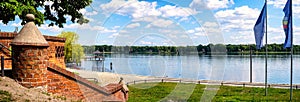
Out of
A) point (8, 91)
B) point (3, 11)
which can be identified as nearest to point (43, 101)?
point (8, 91)

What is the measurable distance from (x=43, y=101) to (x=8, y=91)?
738 millimetres

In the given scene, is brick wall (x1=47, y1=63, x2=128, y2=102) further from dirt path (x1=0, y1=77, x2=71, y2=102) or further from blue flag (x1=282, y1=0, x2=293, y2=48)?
blue flag (x1=282, y1=0, x2=293, y2=48)

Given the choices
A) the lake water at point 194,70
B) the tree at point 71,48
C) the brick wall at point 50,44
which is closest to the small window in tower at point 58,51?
the brick wall at point 50,44

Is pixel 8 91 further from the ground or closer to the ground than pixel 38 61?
closer to the ground

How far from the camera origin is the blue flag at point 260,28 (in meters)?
19.0

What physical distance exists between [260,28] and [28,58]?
617 inches

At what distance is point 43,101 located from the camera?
6.63 meters

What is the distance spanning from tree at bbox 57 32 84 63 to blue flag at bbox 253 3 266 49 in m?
32.7

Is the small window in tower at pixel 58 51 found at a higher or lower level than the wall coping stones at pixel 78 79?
higher

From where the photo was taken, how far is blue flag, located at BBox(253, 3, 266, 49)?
19.0 meters

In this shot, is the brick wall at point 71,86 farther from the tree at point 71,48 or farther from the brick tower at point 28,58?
the tree at point 71,48

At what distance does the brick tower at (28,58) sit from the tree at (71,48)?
39.9 meters

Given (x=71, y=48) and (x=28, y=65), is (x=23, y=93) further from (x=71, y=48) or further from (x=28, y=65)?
(x=71, y=48)

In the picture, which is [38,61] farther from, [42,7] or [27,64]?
[42,7]
